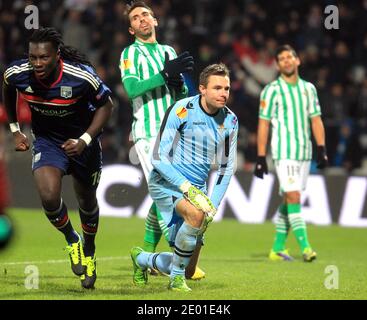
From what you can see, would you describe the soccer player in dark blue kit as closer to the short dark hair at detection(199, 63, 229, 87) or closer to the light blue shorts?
the light blue shorts

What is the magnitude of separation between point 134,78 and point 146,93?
201mm

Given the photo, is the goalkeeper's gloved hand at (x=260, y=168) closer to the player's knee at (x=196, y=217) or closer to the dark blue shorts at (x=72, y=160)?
the dark blue shorts at (x=72, y=160)

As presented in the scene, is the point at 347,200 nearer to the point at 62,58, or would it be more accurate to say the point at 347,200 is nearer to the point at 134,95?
the point at 134,95

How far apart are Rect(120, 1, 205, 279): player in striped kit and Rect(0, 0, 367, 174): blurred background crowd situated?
290 inches

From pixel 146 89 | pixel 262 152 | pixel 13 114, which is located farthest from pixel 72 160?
pixel 262 152

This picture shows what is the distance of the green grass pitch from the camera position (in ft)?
25.3

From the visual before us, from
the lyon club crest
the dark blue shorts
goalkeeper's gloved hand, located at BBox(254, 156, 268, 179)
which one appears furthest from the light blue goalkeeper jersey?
goalkeeper's gloved hand, located at BBox(254, 156, 268, 179)

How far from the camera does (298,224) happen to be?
11.3 metres

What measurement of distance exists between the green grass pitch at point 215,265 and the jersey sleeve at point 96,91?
142 cm

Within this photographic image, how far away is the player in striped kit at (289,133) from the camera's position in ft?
37.6

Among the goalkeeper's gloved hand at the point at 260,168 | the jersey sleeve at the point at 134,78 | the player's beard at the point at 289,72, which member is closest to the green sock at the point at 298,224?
the goalkeeper's gloved hand at the point at 260,168

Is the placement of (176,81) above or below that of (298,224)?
above

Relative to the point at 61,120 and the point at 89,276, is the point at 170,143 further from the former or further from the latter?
the point at 89,276
